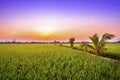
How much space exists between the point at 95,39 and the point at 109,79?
43.1 feet

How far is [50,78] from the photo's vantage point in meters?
7.41

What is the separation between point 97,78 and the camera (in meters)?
7.27

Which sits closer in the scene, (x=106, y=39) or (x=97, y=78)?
(x=97, y=78)

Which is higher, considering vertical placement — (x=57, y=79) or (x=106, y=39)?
(x=106, y=39)

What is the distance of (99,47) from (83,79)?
13.6 meters

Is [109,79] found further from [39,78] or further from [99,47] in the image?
[99,47]

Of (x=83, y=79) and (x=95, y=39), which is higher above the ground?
(x=95, y=39)

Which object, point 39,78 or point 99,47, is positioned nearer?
point 39,78

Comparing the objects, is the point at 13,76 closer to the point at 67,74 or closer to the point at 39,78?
the point at 39,78

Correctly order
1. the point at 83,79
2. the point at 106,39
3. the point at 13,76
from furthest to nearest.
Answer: the point at 106,39 < the point at 13,76 < the point at 83,79

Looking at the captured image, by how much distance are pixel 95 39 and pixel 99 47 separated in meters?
1.07

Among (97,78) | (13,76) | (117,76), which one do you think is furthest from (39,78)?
(117,76)

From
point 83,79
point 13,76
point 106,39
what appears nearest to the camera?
point 83,79

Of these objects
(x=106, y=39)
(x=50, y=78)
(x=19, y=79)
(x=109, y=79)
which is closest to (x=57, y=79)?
(x=50, y=78)
